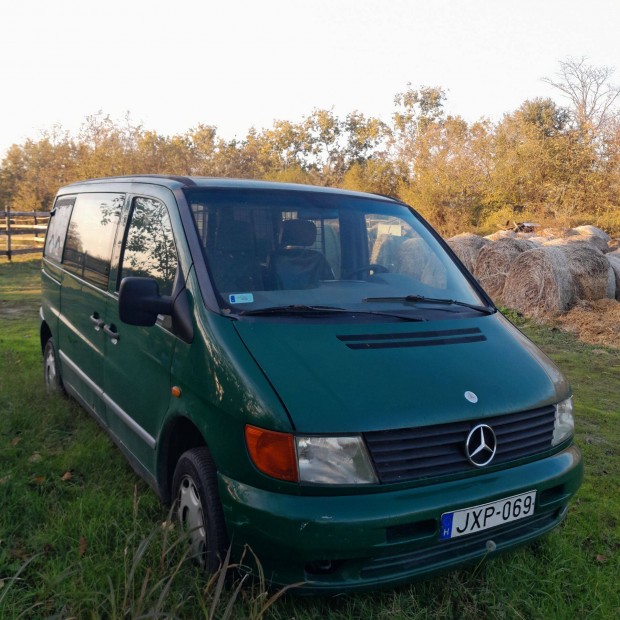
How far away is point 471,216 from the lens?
2923 centimetres

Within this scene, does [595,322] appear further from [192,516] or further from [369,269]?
[192,516]

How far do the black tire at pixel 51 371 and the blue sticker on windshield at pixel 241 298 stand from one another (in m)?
2.88

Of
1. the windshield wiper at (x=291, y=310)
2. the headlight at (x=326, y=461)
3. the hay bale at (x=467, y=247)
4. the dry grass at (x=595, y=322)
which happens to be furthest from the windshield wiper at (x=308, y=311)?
the hay bale at (x=467, y=247)

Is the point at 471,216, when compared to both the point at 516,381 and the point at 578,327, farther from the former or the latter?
the point at 516,381

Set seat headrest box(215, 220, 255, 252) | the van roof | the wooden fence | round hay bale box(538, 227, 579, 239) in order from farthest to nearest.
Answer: the wooden fence
round hay bale box(538, 227, 579, 239)
the van roof
seat headrest box(215, 220, 255, 252)

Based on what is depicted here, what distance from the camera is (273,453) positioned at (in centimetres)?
222

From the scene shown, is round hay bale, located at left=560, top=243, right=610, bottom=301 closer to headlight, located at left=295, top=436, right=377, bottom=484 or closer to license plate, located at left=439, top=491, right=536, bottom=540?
license plate, located at left=439, top=491, right=536, bottom=540

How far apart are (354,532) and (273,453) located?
0.40 m

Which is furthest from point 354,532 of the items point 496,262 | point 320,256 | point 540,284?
point 496,262

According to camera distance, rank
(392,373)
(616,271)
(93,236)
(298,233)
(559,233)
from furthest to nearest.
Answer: (559,233) → (616,271) → (93,236) → (298,233) → (392,373)

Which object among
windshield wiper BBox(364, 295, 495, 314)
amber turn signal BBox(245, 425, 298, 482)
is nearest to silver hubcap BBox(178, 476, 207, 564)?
amber turn signal BBox(245, 425, 298, 482)

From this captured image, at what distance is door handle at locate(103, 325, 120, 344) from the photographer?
3.52m

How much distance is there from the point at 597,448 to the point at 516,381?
2370mm

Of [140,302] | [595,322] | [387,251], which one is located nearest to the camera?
[140,302]
